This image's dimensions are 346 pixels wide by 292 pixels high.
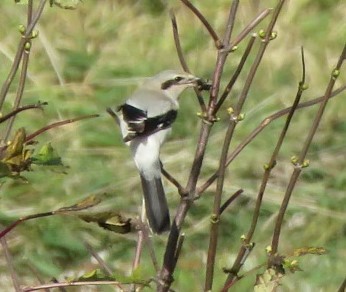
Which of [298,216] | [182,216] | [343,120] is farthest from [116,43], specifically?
[182,216]

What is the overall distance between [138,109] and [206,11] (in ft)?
12.0

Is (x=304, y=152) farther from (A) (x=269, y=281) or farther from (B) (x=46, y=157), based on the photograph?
(B) (x=46, y=157)

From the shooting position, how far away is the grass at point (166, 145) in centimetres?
450

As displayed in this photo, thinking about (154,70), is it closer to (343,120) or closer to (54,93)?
(54,93)

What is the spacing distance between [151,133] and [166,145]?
208 cm

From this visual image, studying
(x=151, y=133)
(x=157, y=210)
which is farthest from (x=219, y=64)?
(x=151, y=133)

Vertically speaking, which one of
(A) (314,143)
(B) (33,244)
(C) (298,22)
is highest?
(C) (298,22)

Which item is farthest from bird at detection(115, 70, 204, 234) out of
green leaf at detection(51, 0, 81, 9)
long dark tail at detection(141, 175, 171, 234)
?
green leaf at detection(51, 0, 81, 9)

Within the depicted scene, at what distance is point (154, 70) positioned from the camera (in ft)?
19.1

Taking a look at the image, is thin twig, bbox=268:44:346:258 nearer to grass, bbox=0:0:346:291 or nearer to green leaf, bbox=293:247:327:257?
green leaf, bbox=293:247:327:257

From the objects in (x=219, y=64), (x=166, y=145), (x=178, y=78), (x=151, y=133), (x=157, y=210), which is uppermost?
(x=219, y=64)

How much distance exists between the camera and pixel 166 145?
510 centimetres

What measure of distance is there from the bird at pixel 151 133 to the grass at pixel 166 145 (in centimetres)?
97

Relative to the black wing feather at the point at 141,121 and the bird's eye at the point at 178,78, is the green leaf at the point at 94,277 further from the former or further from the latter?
the bird's eye at the point at 178,78
